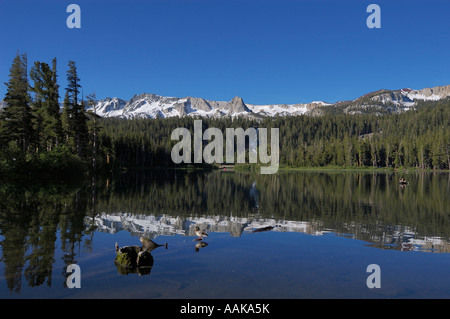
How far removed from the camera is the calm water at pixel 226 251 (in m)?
11.0

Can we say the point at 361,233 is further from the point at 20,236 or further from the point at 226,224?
the point at 20,236

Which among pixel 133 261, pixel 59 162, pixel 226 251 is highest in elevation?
pixel 59 162

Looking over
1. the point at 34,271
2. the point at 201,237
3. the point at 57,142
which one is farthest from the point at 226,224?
the point at 57,142

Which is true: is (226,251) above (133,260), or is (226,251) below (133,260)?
below

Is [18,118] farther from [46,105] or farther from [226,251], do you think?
[226,251]

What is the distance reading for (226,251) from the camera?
16109 millimetres

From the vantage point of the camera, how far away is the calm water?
11.0 meters

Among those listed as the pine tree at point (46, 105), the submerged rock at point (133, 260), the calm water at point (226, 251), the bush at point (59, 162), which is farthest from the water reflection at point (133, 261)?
the pine tree at point (46, 105)

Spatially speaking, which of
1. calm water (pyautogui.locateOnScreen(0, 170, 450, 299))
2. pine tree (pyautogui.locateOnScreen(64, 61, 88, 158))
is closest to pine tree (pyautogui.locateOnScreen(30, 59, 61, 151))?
pine tree (pyautogui.locateOnScreen(64, 61, 88, 158))

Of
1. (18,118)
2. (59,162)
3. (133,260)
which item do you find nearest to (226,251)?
(133,260)

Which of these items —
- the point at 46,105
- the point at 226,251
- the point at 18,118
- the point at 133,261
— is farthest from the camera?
the point at 46,105

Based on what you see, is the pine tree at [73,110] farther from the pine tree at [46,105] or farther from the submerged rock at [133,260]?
the submerged rock at [133,260]

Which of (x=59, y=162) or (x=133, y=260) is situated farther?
(x=59, y=162)
